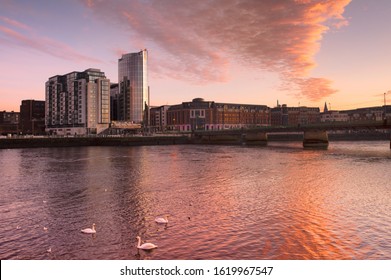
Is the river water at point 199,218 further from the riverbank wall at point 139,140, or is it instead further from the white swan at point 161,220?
the riverbank wall at point 139,140

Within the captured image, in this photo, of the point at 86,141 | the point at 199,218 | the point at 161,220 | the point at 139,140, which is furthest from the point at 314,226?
the point at 139,140

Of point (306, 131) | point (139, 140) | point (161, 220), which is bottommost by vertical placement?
point (161, 220)

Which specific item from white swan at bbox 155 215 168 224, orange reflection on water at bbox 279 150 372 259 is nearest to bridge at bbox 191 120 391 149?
orange reflection on water at bbox 279 150 372 259

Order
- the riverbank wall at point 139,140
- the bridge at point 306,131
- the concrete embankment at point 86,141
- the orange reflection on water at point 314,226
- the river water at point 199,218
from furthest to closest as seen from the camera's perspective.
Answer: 1. the riverbank wall at point 139,140
2. the concrete embankment at point 86,141
3. the bridge at point 306,131
4. the river water at point 199,218
5. the orange reflection on water at point 314,226

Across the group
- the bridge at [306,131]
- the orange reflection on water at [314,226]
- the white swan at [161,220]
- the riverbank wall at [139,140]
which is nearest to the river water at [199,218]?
the orange reflection on water at [314,226]

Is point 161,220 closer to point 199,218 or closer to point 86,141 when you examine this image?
point 199,218

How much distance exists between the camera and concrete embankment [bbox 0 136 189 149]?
124050 millimetres

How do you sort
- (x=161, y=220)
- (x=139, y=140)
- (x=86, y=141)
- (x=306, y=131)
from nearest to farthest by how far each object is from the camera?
(x=161, y=220) → (x=306, y=131) → (x=86, y=141) → (x=139, y=140)

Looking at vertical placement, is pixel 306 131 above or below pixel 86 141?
above

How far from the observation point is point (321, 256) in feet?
52.4

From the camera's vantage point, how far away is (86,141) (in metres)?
141

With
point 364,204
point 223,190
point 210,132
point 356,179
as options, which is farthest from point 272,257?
point 210,132

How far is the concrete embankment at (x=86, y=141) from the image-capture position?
12405 centimetres

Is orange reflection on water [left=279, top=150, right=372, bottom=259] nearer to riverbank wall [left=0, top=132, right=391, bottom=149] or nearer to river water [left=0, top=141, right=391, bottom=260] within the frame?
river water [left=0, top=141, right=391, bottom=260]
